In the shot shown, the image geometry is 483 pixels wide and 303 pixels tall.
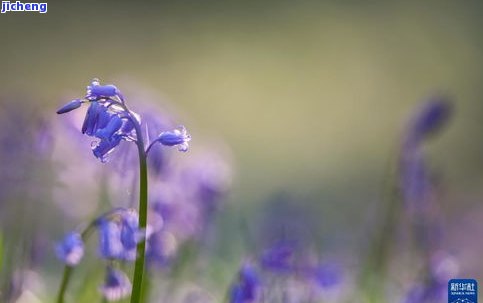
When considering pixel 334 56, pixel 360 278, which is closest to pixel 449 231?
pixel 360 278

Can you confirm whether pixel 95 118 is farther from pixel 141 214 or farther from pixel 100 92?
pixel 141 214

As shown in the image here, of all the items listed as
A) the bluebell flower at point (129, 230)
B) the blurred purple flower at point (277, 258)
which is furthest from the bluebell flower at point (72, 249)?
the blurred purple flower at point (277, 258)

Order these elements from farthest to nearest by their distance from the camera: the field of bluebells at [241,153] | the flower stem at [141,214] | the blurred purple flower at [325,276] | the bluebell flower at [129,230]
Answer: the blurred purple flower at [325,276], the field of bluebells at [241,153], the bluebell flower at [129,230], the flower stem at [141,214]

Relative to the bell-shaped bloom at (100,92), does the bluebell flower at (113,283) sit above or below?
below

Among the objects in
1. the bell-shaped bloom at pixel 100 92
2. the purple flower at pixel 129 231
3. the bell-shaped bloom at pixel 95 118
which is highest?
the bell-shaped bloom at pixel 100 92

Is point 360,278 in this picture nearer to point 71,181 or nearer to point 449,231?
point 71,181

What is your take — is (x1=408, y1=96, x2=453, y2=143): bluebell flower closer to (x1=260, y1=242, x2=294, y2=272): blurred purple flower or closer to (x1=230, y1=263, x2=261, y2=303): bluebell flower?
(x1=260, y1=242, x2=294, y2=272): blurred purple flower

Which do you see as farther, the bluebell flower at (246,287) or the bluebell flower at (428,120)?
the bluebell flower at (428,120)

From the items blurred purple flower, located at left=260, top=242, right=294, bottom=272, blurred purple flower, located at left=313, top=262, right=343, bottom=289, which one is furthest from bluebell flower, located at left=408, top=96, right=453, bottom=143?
blurred purple flower, located at left=260, top=242, right=294, bottom=272

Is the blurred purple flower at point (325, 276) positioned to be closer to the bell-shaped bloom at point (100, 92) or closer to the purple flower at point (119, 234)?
the purple flower at point (119, 234)

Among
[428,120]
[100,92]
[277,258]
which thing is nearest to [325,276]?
[277,258]
